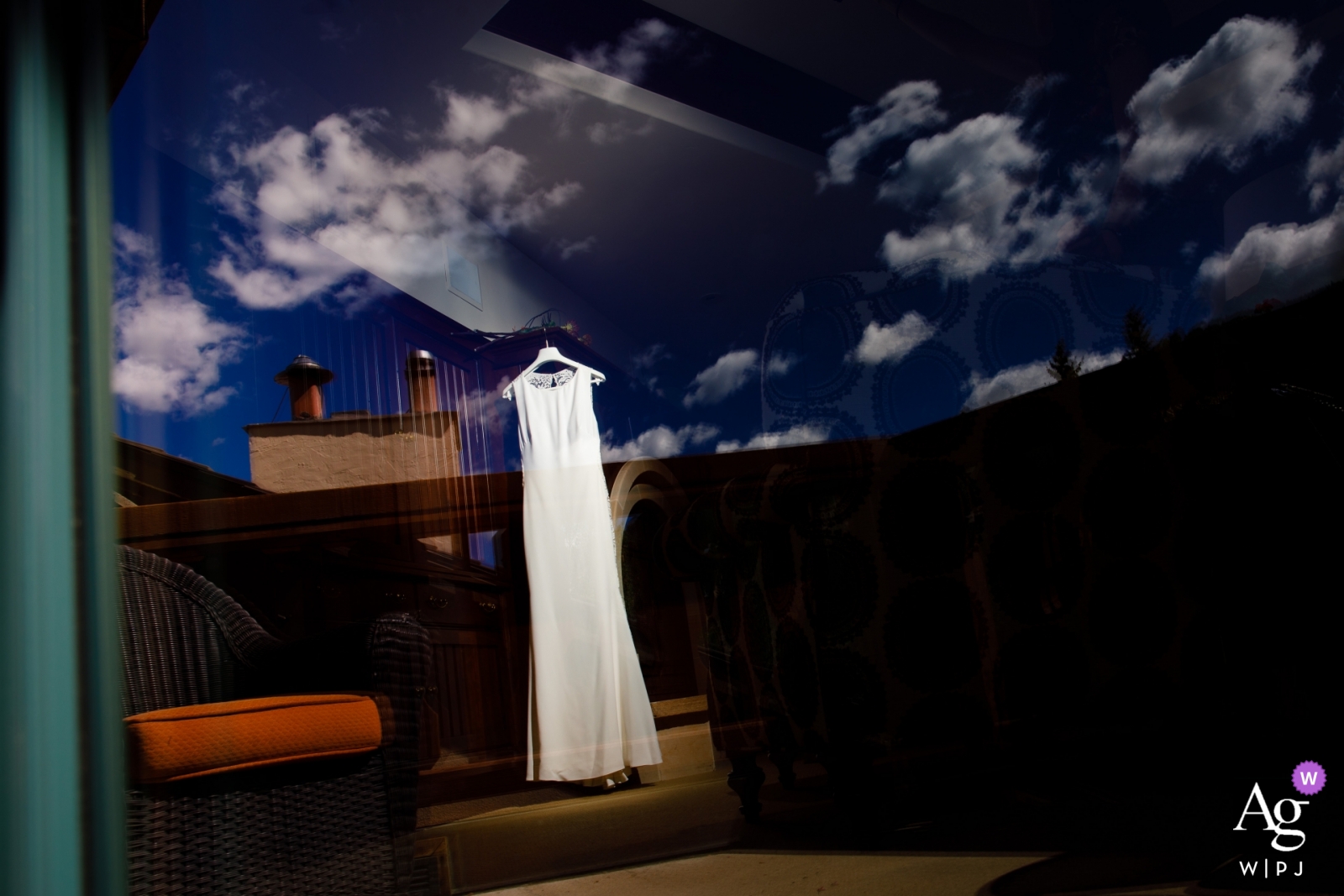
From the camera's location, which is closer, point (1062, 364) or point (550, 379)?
point (1062, 364)

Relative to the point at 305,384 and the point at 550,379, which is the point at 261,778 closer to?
the point at 305,384

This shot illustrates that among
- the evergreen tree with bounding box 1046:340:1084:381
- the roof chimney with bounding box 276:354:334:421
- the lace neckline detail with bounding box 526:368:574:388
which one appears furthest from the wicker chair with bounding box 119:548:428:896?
the evergreen tree with bounding box 1046:340:1084:381

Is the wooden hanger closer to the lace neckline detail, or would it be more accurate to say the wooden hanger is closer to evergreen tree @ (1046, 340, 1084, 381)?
the lace neckline detail

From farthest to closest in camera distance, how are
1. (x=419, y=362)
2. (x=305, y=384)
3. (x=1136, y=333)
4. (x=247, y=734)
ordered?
(x=419, y=362) < (x=305, y=384) < (x=1136, y=333) < (x=247, y=734)

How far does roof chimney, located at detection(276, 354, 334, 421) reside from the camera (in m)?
1.93

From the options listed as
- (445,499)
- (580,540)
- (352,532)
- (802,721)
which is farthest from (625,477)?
(802,721)

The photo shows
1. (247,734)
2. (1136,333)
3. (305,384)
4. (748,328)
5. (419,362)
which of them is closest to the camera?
(247,734)

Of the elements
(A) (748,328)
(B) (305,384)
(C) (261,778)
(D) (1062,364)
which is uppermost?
(A) (748,328)

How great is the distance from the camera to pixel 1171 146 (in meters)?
1.95

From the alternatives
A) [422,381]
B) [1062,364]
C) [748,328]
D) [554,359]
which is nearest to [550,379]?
[554,359]

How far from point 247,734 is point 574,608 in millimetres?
1086

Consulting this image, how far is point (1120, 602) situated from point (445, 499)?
1.65 metres

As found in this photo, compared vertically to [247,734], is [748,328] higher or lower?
higher

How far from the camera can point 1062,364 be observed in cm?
189
